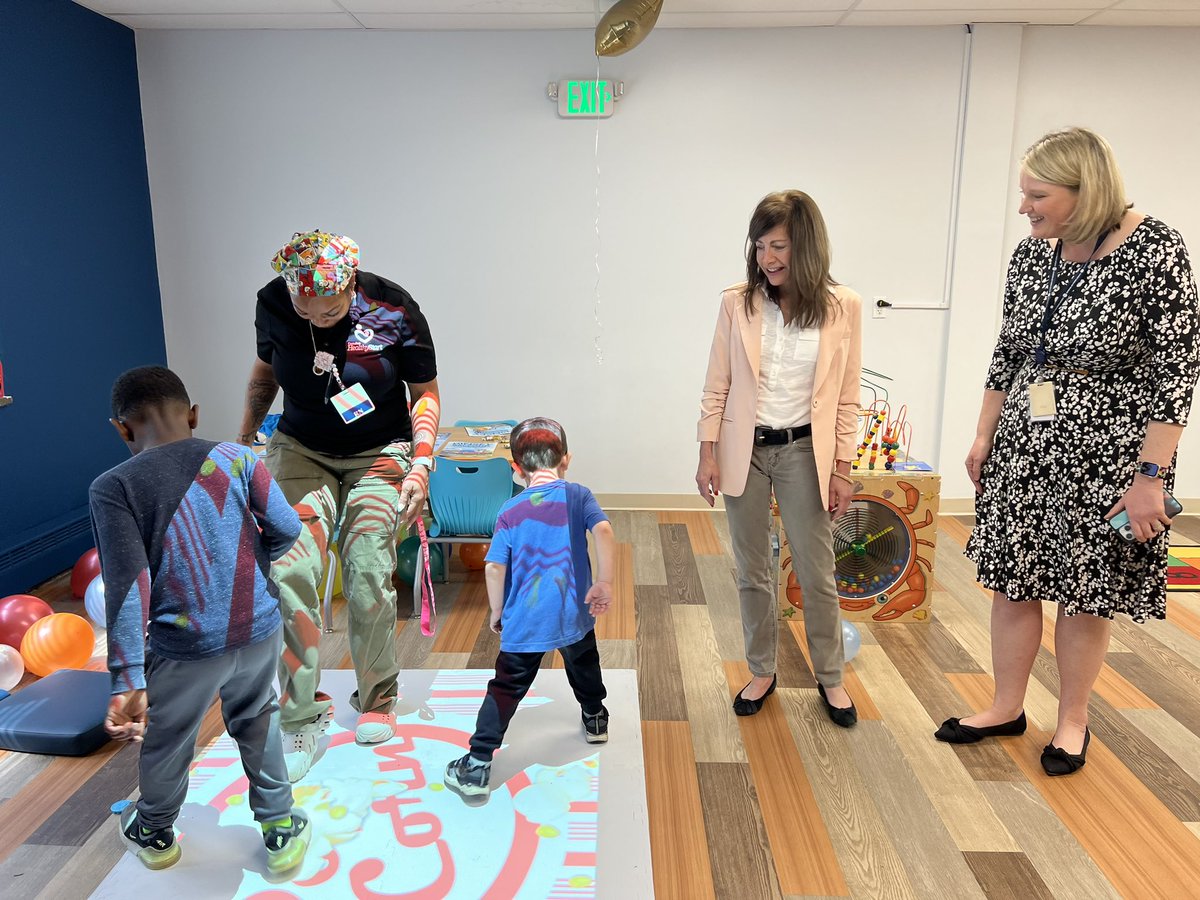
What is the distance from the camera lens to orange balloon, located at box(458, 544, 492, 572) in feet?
12.9

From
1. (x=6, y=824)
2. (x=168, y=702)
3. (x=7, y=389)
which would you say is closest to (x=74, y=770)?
(x=6, y=824)

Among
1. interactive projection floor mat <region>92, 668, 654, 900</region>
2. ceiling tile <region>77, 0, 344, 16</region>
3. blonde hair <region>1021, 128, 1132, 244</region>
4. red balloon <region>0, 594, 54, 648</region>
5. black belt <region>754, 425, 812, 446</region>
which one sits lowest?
interactive projection floor mat <region>92, 668, 654, 900</region>

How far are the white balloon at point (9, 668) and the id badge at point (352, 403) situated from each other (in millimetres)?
1513

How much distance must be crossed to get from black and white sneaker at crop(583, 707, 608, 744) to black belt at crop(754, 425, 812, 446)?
91cm

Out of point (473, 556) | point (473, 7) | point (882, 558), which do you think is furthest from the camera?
point (473, 7)

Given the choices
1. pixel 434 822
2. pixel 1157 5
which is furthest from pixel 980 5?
pixel 434 822

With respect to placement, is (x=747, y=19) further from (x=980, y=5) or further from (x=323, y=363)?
(x=323, y=363)

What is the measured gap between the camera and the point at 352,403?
7.58 ft

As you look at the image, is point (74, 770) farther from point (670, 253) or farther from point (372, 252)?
point (670, 253)

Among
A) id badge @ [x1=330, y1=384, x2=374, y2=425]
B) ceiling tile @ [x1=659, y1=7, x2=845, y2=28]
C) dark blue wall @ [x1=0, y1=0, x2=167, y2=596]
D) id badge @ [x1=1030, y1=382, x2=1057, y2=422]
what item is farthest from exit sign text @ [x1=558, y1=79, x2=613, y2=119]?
id badge @ [x1=1030, y1=382, x2=1057, y2=422]

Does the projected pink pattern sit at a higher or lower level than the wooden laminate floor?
higher

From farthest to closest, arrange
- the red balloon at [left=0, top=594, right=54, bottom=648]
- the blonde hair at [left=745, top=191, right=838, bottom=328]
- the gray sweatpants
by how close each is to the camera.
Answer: the red balloon at [left=0, top=594, right=54, bottom=648] < the blonde hair at [left=745, top=191, right=838, bottom=328] < the gray sweatpants

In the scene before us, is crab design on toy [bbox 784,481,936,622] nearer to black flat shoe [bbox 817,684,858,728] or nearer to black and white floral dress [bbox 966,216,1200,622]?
black flat shoe [bbox 817,684,858,728]

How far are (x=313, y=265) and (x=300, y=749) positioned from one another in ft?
4.25
